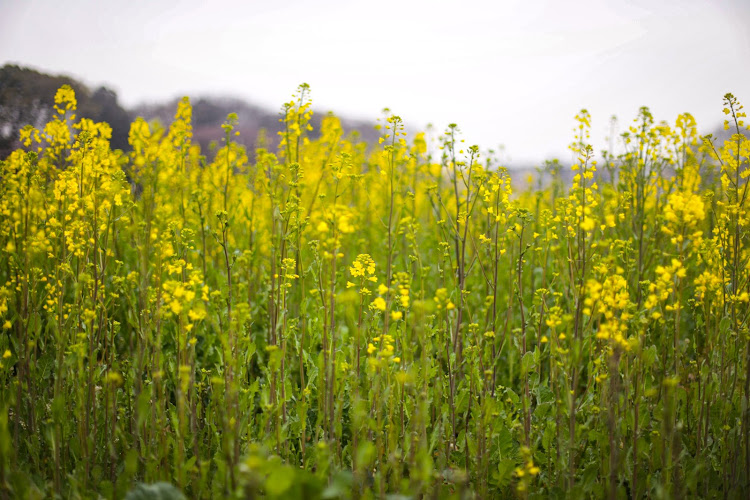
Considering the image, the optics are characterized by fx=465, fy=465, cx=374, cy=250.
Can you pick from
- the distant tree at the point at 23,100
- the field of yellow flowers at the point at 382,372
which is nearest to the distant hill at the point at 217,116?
the distant tree at the point at 23,100

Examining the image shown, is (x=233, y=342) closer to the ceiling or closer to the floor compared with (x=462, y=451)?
closer to the ceiling

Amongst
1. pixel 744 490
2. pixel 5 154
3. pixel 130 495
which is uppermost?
pixel 5 154

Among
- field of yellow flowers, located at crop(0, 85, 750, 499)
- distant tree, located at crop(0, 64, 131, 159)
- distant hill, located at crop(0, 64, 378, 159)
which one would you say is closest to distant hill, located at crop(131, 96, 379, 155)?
distant hill, located at crop(0, 64, 378, 159)

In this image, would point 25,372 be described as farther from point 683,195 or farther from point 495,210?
point 683,195

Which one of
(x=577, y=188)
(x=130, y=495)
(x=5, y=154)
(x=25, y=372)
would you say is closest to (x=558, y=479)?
(x=577, y=188)

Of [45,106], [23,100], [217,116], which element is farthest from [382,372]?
[217,116]

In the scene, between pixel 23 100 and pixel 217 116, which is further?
pixel 217 116

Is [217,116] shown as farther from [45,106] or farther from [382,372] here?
[382,372]

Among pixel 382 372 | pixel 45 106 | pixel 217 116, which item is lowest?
pixel 382 372

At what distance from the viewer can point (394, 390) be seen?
2592 millimetres

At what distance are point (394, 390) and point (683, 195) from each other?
5.83 ft

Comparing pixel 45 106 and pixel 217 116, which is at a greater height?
pixel 217 116

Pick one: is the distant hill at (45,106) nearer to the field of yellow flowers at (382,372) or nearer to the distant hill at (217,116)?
the distant hill at (217,116)

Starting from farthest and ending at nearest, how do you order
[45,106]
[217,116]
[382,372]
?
[217,116] → [45,106] → [382,372]
